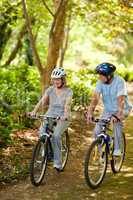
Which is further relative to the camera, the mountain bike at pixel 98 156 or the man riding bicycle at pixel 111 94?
the man riding bicycle at pixel 111 94

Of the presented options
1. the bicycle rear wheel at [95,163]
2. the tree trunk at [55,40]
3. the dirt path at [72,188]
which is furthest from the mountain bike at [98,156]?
the tree trunk at [55,40]

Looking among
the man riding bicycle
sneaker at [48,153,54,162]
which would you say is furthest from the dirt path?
the man riding bicycle

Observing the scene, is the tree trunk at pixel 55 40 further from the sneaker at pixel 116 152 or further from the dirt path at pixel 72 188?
the sneaker at pixel 116 152

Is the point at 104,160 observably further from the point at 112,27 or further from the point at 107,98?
the point at 112,27

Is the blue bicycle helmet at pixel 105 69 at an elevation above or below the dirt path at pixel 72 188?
above

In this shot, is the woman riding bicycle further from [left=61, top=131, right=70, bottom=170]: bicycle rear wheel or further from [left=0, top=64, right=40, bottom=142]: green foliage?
[left=0, top=64, right=40, bottom=142]: green foliage

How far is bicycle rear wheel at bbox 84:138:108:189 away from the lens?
24.1 ft

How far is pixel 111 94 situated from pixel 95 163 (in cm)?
115

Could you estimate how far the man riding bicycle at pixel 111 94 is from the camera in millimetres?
7523

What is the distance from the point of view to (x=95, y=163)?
25.1 ft

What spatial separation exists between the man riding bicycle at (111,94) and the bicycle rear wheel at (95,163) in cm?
29

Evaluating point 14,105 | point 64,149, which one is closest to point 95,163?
point 64,149

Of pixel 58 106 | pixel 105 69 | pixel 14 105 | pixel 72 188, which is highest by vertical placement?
pixel 105 69

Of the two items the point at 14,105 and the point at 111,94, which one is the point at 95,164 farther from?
the point at 14,105
